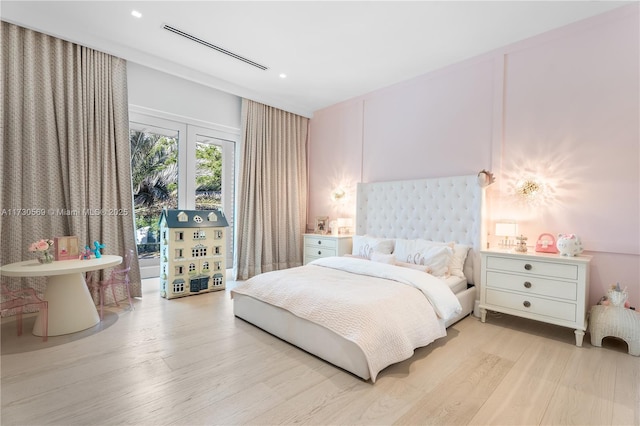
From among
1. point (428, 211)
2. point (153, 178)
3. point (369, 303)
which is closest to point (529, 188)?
point (428, 211)

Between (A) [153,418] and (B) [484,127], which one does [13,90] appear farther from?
(B) [484,127]

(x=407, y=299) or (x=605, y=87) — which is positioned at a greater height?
(x=605, y=87)

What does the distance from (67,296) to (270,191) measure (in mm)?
3042

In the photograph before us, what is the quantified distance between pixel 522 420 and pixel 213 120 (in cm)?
481

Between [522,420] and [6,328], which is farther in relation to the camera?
[6,328]

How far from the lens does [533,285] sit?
2914 mm

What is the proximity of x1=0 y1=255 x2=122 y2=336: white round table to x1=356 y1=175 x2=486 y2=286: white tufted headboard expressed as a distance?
3263 millimetres

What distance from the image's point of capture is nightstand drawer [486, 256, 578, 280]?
2721 millimetres

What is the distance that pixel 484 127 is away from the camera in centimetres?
365

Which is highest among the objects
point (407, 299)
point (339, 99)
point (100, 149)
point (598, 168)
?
point (339, 99)

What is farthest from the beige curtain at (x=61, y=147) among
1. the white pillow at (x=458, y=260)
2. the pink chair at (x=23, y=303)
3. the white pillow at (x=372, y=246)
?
the white pillow at (x=458, y=260)

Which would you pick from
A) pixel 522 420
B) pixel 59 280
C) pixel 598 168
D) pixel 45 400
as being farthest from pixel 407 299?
pixel 59 280

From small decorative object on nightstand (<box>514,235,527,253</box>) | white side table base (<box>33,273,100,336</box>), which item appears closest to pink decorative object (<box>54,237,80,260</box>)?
white side table base (<box>33,273,100,336</box>)

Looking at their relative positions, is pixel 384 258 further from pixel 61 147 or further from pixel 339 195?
pixel 61 147
